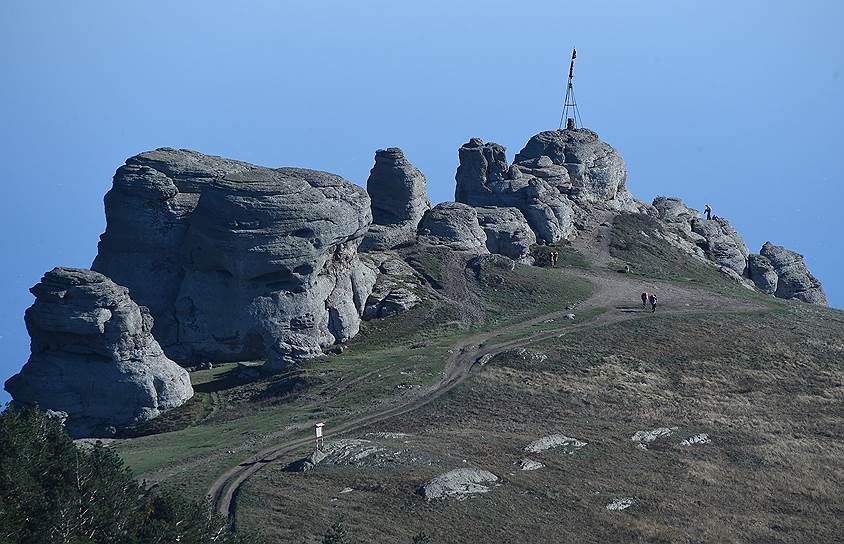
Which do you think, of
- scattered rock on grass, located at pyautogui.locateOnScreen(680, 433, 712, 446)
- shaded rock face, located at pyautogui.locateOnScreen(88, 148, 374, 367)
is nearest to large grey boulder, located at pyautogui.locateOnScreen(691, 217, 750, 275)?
shaded rock face, located at pyautogui.locateOnScreen(88, 148, 374, 367)

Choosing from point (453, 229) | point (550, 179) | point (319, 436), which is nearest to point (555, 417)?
point (319, 436)

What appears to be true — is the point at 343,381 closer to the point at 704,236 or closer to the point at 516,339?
the point at 516,339

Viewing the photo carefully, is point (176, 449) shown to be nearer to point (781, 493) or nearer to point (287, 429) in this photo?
point (287, 429)

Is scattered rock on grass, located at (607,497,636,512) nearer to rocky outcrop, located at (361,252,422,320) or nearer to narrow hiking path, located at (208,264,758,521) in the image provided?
narrow hiking path, located at (208,264,758,521)

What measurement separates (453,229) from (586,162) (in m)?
24.9

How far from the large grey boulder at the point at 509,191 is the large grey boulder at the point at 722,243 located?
13.7 metres

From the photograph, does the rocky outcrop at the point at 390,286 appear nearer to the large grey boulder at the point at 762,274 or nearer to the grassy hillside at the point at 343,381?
the grassy hillside at the point at 343,381

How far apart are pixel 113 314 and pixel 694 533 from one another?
34.2 meters

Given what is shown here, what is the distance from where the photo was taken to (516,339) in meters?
78.4

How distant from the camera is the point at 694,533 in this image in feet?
168

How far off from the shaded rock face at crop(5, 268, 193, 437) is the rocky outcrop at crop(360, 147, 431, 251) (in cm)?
2831

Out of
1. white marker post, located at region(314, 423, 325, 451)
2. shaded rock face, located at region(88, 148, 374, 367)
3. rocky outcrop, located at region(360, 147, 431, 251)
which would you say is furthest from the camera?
rocky outcrop, located at region(360, 147, 431, 251)

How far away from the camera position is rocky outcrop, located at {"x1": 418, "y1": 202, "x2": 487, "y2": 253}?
94.6m

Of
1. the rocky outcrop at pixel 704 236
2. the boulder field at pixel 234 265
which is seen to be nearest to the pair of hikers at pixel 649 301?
the boulder field at pixel 234 265
